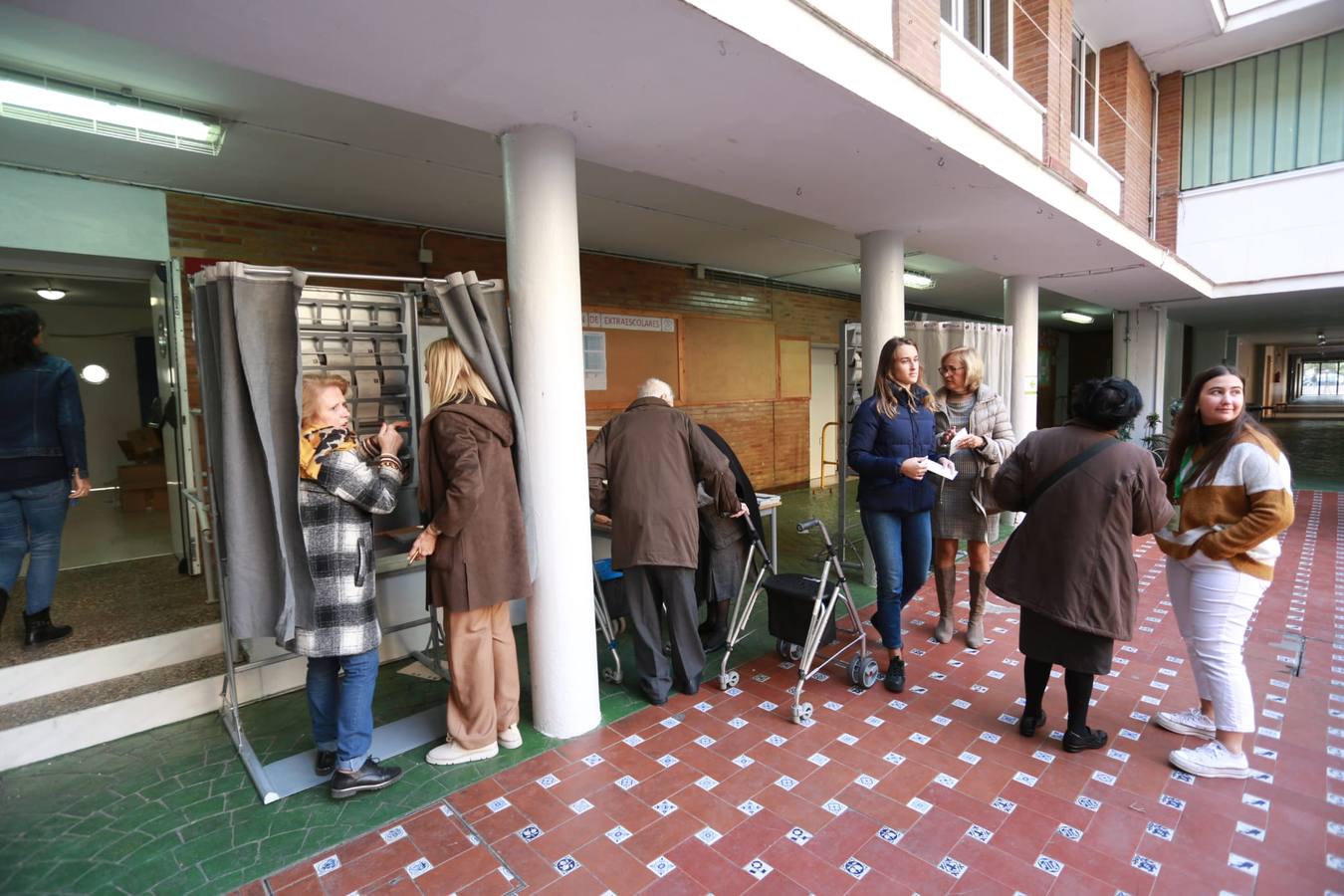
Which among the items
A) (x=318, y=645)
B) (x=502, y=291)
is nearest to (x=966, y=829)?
(x=318, y=645)

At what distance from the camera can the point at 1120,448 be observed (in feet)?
8.76

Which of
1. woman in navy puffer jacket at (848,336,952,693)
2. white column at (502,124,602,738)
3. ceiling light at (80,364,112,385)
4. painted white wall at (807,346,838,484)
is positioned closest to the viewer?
white column at (502,124,602,738)

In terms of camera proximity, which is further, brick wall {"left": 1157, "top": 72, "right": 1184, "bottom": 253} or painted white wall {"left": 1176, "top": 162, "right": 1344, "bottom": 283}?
brick wall {"left": 1157, "top": 72, "right": 1184, "bottom": 253}

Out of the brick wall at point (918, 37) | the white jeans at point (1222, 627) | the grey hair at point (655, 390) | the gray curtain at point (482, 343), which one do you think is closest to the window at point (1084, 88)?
the brick wall at point (918, 37)

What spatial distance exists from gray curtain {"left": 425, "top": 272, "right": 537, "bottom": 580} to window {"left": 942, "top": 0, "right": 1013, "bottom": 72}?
15.5 feet

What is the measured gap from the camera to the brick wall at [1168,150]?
9.28 m

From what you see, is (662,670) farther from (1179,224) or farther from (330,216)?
(1179,224)

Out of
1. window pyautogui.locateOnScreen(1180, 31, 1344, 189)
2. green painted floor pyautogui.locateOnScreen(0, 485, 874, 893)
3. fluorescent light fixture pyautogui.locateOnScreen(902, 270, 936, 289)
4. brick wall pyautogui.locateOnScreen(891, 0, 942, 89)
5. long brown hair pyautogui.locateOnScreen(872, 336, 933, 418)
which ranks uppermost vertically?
window pyautogui.locateOnScreen(1180, 31, 1344, 189)

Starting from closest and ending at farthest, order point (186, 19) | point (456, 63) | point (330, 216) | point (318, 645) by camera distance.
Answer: point (186, 19)
point (456, 63)
point (318, 645)
point (330, 216)

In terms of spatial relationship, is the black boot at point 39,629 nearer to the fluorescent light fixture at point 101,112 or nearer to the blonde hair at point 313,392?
the blonde hair at point 313,392

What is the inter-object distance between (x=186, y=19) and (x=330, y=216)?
3710 mm

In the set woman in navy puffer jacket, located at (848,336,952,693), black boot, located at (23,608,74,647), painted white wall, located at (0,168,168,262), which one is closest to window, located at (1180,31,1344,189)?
woman in navy puffer jacket, located at (848,336,952,693)

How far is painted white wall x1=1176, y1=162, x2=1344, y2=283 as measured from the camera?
320 inches

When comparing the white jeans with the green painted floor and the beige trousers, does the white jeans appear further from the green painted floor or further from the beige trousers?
the beige trousers
